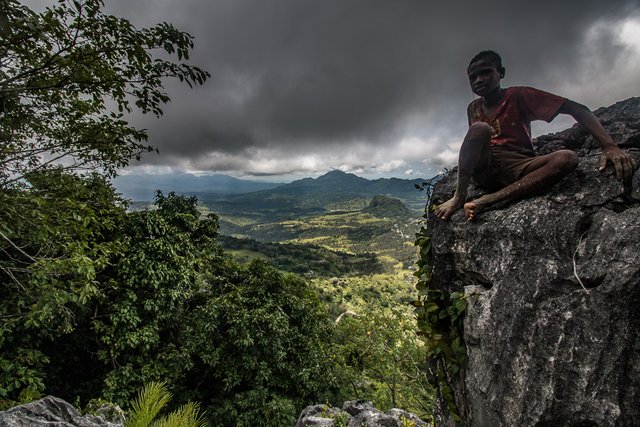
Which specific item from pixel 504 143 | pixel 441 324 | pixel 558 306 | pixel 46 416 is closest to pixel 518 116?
pixel 504 143

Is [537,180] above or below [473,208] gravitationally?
above

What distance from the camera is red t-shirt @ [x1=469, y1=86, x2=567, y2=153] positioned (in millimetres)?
3471

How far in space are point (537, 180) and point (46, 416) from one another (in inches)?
322

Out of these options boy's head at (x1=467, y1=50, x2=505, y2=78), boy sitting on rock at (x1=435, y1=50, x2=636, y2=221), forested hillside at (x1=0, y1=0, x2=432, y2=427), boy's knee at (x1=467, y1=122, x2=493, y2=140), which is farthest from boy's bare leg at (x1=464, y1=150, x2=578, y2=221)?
forested hillside at (x1=0, y1=0, x2=432, y2=427)

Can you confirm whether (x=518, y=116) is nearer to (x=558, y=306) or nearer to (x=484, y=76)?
(x=484, y=76)

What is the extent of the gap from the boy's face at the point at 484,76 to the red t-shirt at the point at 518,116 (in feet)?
0.79

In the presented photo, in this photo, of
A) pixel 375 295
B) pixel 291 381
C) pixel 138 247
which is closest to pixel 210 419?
pixel 291 381

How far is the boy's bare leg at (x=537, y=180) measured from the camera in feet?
10.5

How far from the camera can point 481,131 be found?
3.38 meters

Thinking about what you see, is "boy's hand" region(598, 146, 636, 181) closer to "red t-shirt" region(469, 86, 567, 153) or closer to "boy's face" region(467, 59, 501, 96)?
"red t-shirt" region(469, 86, 567, 153)

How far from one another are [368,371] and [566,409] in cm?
1607

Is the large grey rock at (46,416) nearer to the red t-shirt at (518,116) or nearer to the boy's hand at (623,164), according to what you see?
the red t-shirt at (518,116)

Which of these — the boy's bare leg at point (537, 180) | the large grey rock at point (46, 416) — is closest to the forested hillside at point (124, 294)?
the large grey rock at point (46, 416)

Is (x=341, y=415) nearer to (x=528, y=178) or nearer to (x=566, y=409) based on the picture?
(x=566, y=409)
